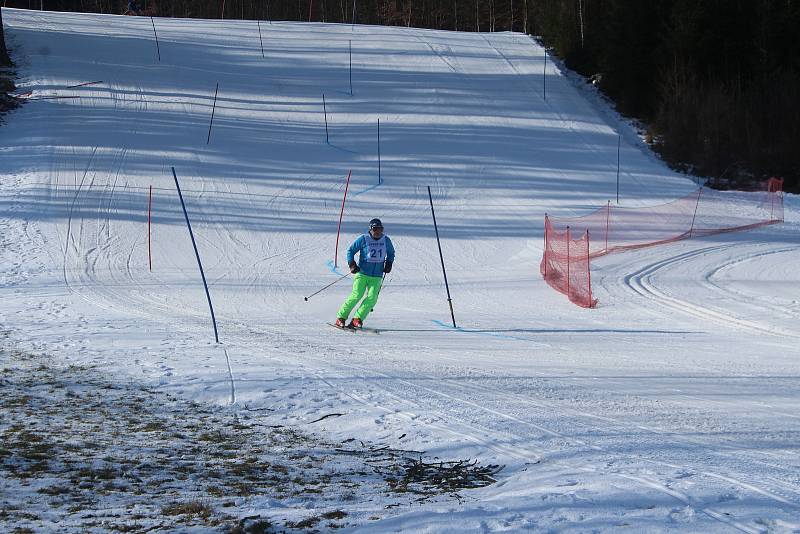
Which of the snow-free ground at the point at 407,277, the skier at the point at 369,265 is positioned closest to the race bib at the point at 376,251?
the skier at the point at 369,265

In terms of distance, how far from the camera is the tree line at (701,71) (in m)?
33.3

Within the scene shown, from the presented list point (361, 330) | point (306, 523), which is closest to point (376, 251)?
point (361, 330)

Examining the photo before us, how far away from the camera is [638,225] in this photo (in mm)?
22641

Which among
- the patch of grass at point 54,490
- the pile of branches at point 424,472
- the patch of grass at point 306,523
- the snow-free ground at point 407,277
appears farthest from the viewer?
the snow-free ground at point 407,277

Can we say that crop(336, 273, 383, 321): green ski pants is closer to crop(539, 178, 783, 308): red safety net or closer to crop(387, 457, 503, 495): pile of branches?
crop(539, 178, 783, 308): red safety net

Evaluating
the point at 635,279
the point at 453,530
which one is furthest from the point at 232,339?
the point at 635,279

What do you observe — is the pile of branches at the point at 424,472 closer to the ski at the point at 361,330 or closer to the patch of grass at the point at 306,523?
the patch of grass at the point at 306,523

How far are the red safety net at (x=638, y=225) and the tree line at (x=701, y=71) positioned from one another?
169 inches

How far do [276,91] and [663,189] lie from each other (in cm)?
1722

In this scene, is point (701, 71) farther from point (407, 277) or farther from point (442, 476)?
point (442, 476)

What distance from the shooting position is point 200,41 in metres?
42.5

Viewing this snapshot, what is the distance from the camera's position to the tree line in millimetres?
33281

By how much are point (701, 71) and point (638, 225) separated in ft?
62.0

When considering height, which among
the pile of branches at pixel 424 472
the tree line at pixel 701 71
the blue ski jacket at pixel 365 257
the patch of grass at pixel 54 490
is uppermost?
the tree line at pixel 701 71
